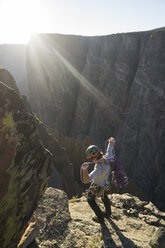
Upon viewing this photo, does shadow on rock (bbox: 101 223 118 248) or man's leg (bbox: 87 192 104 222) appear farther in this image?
man's leg (bbox: 87 192 104 222)

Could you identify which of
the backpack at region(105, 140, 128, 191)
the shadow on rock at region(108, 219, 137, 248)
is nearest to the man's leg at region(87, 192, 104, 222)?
the shadow on rock at region(108, 219, 137, 248)

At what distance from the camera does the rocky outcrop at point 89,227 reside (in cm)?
375

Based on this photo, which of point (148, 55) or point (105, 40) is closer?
point (148, 55)

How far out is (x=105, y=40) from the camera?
38.5 m

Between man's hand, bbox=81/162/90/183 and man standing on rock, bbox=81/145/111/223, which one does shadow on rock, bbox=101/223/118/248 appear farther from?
man's hand, bbox=81/162/90/183

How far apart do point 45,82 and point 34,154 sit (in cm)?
4805

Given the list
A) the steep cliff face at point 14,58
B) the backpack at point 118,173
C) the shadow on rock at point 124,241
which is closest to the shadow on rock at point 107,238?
the shadow on rock at point 124,241

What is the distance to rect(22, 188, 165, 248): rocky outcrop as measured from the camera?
12.3ft

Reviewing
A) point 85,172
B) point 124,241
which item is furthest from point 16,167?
point 124,241

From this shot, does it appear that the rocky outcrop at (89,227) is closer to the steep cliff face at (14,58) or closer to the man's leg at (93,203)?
the man's leg at (93,203)

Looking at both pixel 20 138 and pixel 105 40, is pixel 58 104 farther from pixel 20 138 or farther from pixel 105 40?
pixel 20 138

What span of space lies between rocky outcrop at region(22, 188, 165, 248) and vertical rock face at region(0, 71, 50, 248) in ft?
3.33

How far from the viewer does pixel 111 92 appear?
113ft

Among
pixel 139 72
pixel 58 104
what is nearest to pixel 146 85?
pixel 139 72
